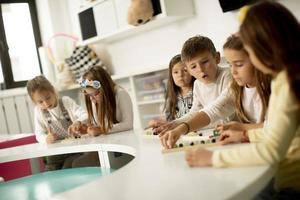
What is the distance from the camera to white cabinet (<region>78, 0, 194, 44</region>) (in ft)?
10.7

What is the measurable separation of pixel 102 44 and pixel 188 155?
3.58 metres

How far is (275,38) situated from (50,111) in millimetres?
1836

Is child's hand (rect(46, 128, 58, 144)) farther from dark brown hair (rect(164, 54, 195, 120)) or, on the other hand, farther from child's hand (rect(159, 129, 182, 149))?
child's hand (rect(159, 129, 182, 149))

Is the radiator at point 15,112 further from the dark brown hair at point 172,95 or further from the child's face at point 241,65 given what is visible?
the child's face at point 241,65

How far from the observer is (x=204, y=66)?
164 centimetres

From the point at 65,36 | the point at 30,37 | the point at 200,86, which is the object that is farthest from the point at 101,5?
the point at 200,86

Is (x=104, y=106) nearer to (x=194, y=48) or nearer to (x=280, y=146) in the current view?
(x=194, y=48)

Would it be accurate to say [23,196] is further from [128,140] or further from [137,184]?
[137,184]

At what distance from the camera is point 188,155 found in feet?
3.15

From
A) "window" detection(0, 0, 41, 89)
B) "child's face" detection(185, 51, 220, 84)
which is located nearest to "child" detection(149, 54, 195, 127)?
"child's face" detection(185, 51, 220, 84)

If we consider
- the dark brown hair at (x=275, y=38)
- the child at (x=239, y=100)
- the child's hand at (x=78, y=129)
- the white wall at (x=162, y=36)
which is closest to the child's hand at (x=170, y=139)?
the child at (x=239, y=100)

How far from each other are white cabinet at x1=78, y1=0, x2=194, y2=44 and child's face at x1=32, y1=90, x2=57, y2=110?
1327mm

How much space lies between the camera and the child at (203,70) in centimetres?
161

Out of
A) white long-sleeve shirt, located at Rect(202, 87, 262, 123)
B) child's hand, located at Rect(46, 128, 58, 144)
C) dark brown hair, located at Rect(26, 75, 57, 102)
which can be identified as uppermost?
dark brown hair, located at Rect(26, 75, 57, 102)
